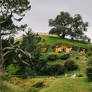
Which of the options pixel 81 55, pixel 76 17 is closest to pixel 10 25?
pixel 81 55

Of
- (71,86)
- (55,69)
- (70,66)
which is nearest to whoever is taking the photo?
(71,86)

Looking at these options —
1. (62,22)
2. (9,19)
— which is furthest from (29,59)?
(62,22)

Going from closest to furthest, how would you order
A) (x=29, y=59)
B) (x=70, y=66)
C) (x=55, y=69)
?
(x=29, y=59) < (x=55, y=69) < (x=70, y=66)

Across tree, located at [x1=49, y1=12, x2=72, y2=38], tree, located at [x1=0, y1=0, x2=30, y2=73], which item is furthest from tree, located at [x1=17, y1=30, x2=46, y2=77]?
tree, located at [x1=49, y1=12, x2=72, y2=38]

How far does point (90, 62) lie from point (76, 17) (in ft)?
192

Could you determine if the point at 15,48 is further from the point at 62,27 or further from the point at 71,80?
the point at 62,27

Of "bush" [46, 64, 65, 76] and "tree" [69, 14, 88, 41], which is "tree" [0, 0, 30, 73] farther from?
"tree" [69, 14, 88, 41]

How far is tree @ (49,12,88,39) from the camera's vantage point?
262ft

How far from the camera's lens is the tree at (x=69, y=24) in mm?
79812

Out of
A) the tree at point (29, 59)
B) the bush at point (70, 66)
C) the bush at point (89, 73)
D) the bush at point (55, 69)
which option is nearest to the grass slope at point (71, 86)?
the bush at point (89, 73)

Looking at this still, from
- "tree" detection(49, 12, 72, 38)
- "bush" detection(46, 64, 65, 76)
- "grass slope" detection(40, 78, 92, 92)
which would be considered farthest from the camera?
"tree" detection(49, 12, 72, 38)

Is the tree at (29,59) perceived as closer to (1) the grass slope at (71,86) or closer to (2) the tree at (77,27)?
(1) the grass slope at (71,86)

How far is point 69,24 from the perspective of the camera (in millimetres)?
81500

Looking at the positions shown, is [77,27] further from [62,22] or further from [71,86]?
[71,86]
